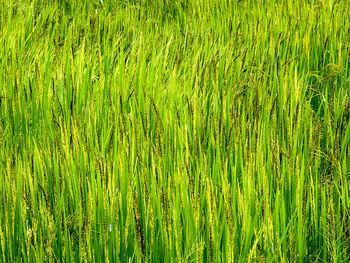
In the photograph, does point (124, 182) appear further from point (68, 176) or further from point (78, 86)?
point (78, 86)

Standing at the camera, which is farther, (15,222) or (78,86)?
(78,86)

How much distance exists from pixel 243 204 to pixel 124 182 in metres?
0.32

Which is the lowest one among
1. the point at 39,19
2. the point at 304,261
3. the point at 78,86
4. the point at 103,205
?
the point at 304,261

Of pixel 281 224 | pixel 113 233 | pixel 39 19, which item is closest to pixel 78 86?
pixel 113 233

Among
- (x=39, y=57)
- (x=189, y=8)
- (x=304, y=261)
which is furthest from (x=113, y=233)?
(x=189, y=8)

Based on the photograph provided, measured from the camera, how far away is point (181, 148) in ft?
4.50

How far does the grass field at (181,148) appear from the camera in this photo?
3.62 ft

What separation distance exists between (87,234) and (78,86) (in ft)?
3.31

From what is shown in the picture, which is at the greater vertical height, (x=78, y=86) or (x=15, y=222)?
(x=78, y=86)

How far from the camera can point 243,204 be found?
3.74ft

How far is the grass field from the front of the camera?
1.10 meters

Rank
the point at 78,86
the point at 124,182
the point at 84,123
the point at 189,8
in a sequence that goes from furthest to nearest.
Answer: the point at 189,8
the point at 78,86
the point at 84,123
the point at 124,182

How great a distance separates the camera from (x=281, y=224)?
3.85ft

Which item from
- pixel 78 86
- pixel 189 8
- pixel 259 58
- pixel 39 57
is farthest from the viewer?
pixel 189 8
